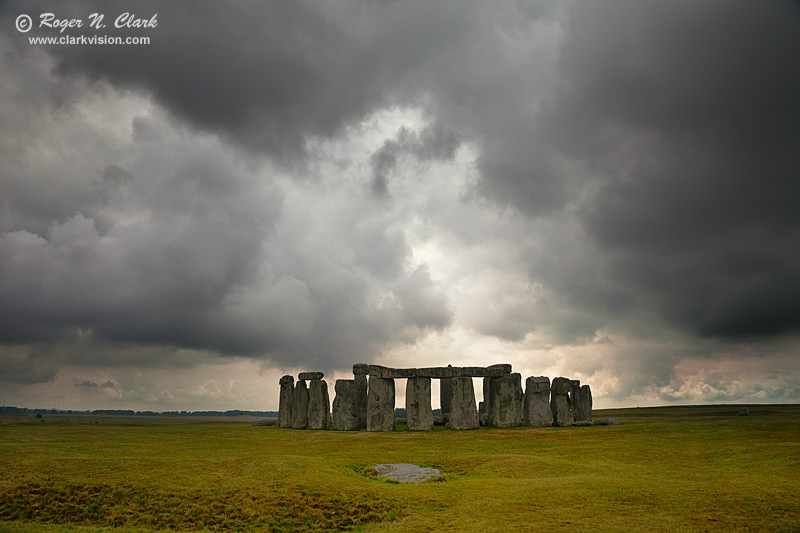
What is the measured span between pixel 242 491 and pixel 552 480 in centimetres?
1013

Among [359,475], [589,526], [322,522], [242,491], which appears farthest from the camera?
[359,475]

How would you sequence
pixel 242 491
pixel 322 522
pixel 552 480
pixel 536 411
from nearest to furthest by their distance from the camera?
pixel 322 522, pixel 242 491, pixel 552 480, pixel 536 411

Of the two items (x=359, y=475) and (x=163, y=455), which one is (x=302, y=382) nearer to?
(x=163, y=455)

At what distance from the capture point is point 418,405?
38750 millimetres

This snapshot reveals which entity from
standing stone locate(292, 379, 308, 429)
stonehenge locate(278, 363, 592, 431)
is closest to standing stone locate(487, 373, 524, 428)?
stonehenge locate(278, 363, 592, 431)

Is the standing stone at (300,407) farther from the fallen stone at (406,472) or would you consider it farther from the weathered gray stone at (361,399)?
the fallen stone at (406,472)

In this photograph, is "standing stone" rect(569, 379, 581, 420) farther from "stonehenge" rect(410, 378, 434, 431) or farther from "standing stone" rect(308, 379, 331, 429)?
"standing stone" rect(308, 379, 331, 429)

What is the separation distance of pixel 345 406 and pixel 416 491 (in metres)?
23.7

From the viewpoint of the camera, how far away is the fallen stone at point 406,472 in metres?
19.6

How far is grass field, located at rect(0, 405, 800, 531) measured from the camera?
13.9m

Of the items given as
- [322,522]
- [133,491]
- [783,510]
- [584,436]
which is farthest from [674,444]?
[133,491]

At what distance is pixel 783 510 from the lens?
13.6 meters

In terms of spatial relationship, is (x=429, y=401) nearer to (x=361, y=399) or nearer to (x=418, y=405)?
(x=418, y=405)

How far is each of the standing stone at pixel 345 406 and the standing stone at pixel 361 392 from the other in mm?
266
